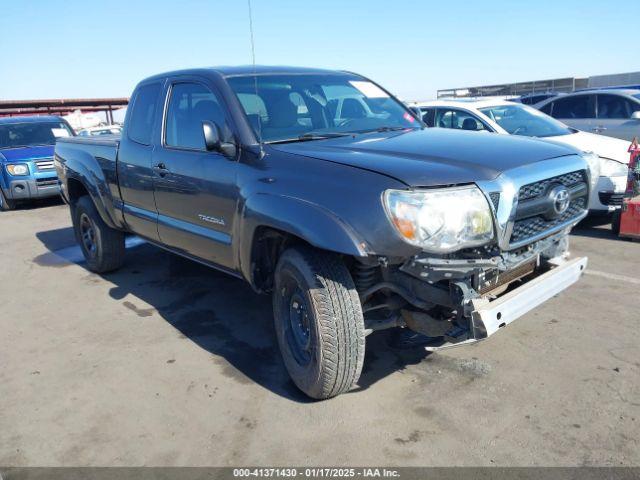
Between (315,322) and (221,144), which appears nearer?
(315,322)

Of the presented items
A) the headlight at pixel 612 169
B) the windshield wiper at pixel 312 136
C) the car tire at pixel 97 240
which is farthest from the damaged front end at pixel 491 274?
the headlight at pixel 612 169

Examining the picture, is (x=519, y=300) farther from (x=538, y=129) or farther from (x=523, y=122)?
(x=523, y=122)

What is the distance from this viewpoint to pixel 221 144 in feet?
11.0

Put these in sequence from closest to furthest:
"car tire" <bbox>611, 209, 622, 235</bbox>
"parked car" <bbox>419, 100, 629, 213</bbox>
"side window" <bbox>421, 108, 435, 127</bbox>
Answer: "car tire" <bbox>611, 209, 622, 235</bbox> < "parked car" <bbox>419, 100, 629, 213</bbox> < "side window" <bbox>421, 108, 435, 127</bbox>

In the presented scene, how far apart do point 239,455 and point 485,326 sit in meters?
1.38

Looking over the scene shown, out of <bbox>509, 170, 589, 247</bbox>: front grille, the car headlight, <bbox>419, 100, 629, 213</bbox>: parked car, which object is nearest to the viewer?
the car headlight

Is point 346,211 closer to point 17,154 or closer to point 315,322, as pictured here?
point 315,322

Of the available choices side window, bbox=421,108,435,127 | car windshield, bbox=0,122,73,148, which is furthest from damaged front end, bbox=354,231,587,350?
car windshield, bbox=0,122,73,148

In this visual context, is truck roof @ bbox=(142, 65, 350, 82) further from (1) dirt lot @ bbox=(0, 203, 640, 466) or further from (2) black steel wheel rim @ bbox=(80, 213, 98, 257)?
(2) black steel wheel rim @ bbox=(80, 213, 98, 257)

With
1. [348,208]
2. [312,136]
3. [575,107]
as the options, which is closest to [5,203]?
[312,136]

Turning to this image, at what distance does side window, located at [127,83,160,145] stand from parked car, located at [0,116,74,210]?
649 centimetres

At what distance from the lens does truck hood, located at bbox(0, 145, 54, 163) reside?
33.5ft

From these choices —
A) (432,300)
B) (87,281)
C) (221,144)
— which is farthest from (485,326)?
(87,281)

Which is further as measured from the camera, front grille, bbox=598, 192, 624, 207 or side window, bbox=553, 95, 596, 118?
side window, bbox=553, 95, 596, 118
